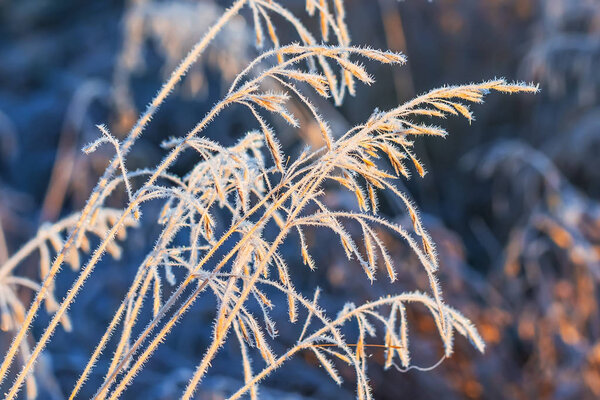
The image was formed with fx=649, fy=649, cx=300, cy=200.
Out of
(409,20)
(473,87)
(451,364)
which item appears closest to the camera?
(473,87)

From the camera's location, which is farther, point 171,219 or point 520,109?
point 520,109

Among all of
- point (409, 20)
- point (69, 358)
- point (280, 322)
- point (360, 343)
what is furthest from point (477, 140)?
point (360, 343)

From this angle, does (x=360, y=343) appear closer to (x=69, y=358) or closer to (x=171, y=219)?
(x=171, y=219)

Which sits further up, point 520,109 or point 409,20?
point 409,20

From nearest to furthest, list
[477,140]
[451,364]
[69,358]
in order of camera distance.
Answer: [69,358], [451,364], [477,140]

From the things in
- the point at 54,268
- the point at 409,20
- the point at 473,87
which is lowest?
the point at 54,268

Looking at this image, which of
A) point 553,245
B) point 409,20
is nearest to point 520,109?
point 409,20
